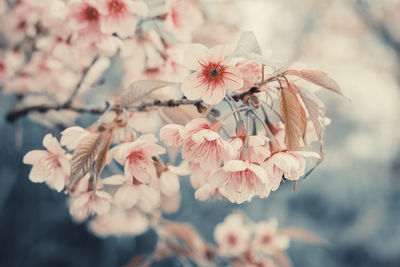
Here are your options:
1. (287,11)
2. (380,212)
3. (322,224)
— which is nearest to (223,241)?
(322,224)

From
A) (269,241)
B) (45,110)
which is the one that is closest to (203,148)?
(45,110)

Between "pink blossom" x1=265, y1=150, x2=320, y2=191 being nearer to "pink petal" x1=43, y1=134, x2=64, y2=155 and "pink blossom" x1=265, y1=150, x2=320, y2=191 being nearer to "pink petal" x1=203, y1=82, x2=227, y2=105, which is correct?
"pink petal" x1=203, y1=82, x2=227, y2=105

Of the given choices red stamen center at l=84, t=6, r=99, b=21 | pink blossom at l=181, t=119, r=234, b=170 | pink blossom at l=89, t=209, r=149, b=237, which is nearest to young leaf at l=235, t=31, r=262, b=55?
pink blossom at l=181, t=119, r=234, b=170

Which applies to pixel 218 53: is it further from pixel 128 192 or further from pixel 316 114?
pixel 128 192

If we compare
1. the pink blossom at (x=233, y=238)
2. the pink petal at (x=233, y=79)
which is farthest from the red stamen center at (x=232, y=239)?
the pink petal at (x=233, y=79)

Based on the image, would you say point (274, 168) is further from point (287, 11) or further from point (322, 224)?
point (287, 11)

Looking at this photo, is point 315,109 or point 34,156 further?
point 34,156
